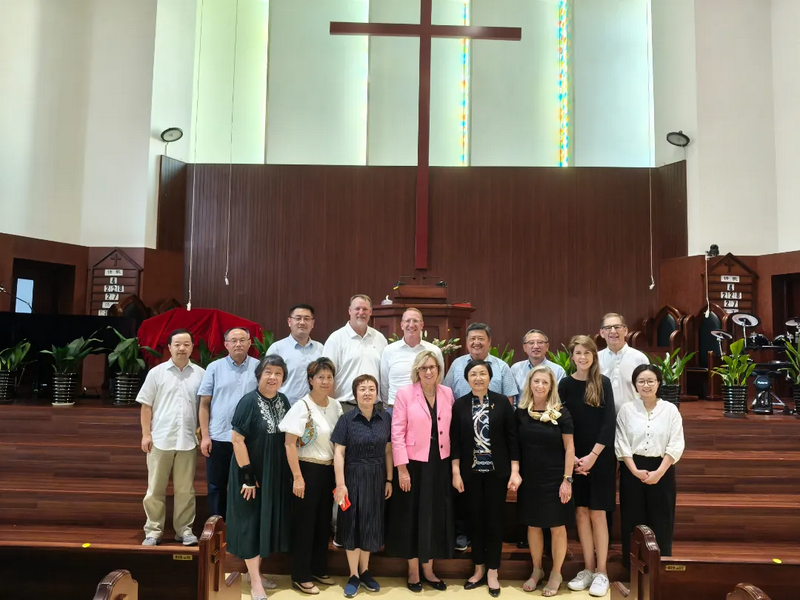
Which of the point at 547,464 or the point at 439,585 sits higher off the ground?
the point at 547,464

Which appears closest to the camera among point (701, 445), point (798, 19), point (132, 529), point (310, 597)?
point (310, 597)

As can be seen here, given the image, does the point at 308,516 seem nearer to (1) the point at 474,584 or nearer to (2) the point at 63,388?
(1) the point at 474,584

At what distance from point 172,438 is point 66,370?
2.55 meters

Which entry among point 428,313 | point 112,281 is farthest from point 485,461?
point 112,281

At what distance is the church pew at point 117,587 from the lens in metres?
1.84

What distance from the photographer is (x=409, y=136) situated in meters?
9.09

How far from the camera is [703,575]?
2.29 meters

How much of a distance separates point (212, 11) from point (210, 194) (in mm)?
2636

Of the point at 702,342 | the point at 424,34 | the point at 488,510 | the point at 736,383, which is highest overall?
the point at 424,34

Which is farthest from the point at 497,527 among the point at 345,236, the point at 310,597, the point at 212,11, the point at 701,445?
the point at 212,11

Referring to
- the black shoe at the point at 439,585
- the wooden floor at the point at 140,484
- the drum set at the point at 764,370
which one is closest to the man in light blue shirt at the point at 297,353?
the wooden floor at the point at 140,484

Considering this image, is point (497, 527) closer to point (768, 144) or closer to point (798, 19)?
point (768, 144)

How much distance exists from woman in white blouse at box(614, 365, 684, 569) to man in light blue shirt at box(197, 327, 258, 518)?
2019 millimetres

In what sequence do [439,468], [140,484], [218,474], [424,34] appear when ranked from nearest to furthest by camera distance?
[439,468] → [218,474] → [140,484] → [424,34]
